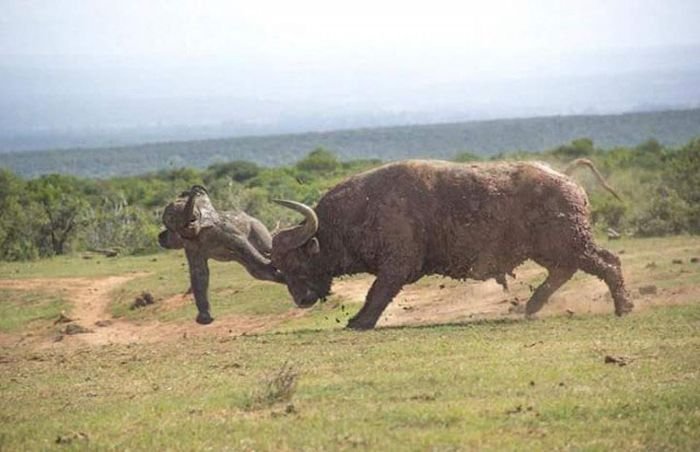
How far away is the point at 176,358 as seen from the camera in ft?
49.6

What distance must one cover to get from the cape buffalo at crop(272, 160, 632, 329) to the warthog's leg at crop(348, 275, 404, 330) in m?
0.01

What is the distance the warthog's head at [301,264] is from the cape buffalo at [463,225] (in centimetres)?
23

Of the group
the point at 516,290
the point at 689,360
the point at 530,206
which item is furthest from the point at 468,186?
the point at 689,360

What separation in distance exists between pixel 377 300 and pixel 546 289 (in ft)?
9.08

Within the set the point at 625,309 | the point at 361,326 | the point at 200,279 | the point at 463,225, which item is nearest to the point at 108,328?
the point at 200,279

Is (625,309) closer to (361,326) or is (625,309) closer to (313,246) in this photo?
(361,326)

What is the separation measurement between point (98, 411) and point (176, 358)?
3367 millimetres

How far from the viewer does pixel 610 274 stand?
17.2m

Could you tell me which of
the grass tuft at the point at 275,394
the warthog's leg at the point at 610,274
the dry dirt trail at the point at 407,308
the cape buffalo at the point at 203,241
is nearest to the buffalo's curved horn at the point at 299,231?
the cape buffalo at the point at 203,241

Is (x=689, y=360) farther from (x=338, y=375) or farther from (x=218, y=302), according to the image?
(x=218, y=302)

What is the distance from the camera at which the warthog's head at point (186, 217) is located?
1970 cm

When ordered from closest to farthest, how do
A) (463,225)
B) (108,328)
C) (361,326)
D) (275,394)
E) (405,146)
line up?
(275,394) < (463,225) < (361,326) < (108,328) < (405,146)

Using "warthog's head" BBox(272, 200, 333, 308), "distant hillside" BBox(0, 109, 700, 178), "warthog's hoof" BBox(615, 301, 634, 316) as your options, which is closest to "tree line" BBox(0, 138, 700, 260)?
"warthog's hoof" BBox(615, 301, 634, 316)

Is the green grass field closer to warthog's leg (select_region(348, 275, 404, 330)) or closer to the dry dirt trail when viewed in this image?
warthog's leg (select_region(348, 275, 404, 330))
